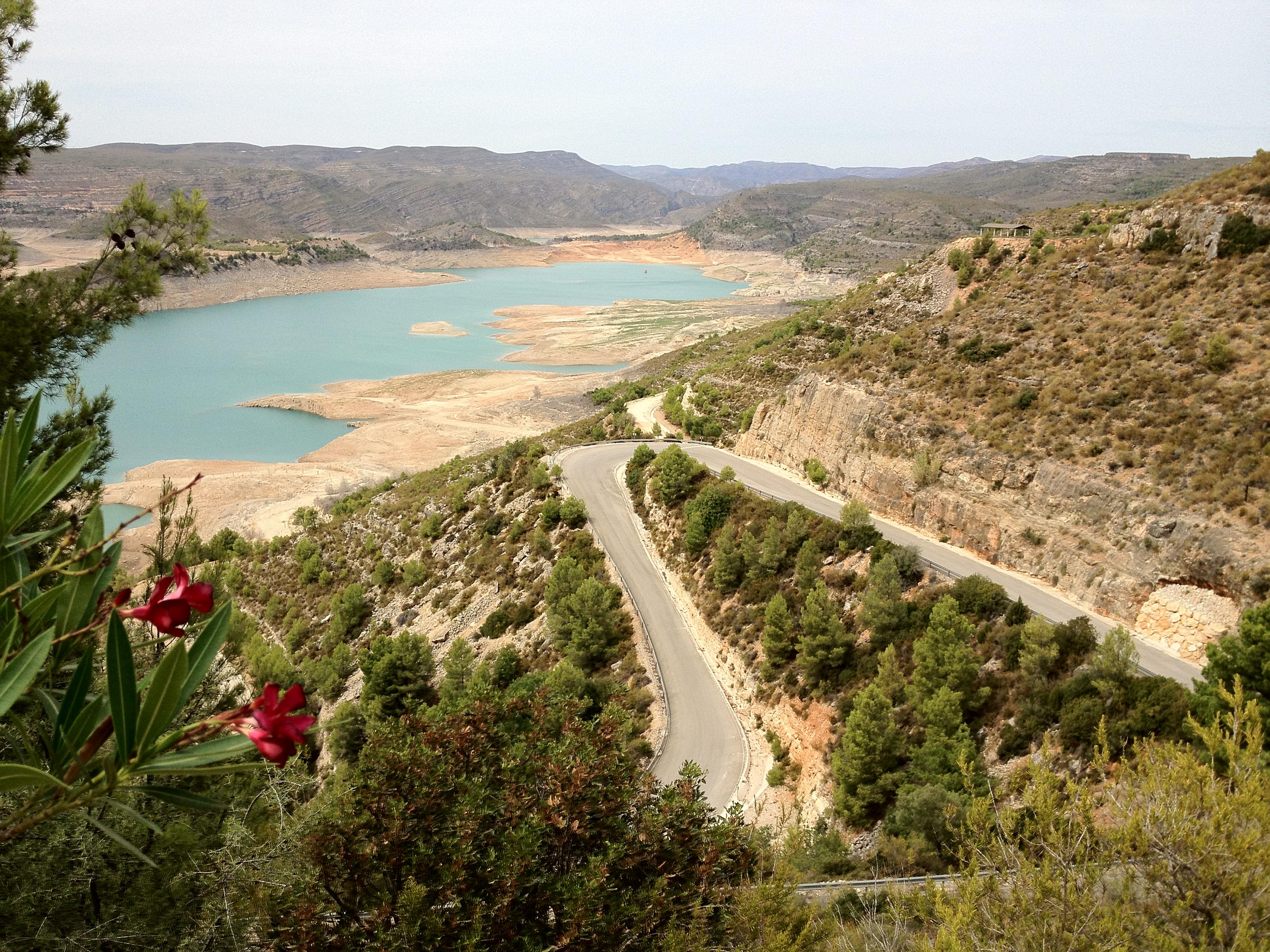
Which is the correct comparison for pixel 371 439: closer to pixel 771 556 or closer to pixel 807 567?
pixel 771 556

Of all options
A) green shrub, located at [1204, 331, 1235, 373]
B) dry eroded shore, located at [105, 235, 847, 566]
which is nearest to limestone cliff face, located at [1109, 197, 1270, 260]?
green shrub, located at [1204, 331, 1235, 373]

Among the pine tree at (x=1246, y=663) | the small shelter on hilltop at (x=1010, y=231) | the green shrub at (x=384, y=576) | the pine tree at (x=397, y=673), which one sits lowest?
the green shrub at (x=384, y=576)

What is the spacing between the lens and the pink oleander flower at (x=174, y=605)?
249 cm

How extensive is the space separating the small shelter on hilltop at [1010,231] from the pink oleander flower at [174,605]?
3510 cm

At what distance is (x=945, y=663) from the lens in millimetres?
13883

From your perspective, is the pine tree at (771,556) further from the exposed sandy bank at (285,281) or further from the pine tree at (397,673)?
the exposed sandy bank at (285,281)

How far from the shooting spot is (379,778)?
520 cm

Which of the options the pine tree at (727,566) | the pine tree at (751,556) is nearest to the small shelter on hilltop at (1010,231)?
the pine tree at (751,556)

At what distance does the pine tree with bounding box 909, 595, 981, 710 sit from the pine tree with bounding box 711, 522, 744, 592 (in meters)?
6.90

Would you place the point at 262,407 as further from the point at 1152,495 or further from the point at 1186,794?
the point at 1186,794

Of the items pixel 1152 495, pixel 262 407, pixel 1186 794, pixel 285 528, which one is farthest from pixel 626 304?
pixel 1186 794

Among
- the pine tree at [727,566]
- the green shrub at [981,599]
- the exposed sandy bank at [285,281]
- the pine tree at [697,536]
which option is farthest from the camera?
the exposed sandy bank at [285,281]

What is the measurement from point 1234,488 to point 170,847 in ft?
65.0

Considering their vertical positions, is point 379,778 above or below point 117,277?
below
